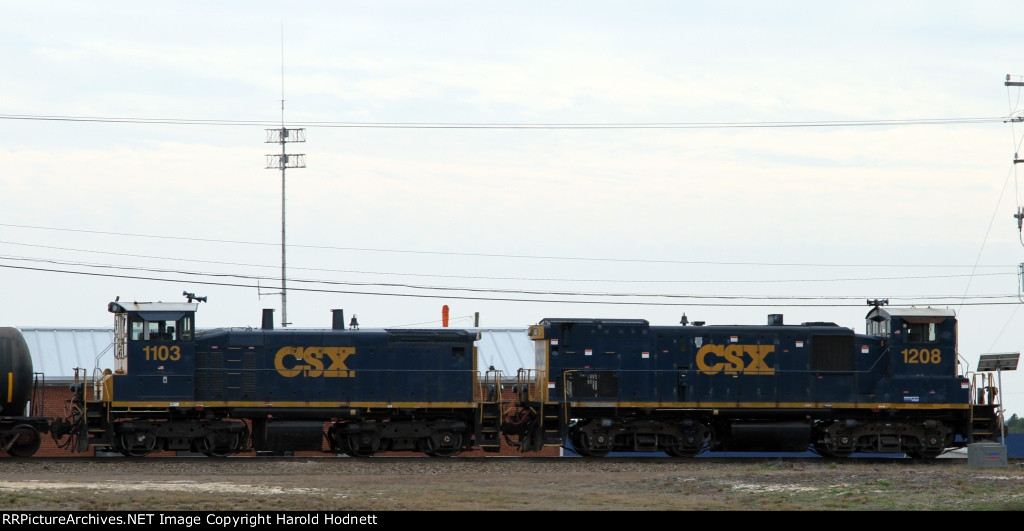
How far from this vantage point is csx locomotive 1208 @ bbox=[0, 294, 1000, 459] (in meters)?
27.5

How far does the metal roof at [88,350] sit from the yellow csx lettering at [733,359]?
952 centimetres

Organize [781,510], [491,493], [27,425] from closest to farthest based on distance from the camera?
[781,510]
[491,493]
[27,425]

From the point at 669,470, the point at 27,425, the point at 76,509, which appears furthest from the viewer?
the point at 27,425

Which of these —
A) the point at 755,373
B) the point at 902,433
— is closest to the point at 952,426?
the point at 902,433

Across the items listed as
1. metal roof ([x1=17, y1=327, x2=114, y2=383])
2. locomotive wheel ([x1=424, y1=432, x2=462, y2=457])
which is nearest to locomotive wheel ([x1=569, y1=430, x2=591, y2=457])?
locomotive wheel ([x1=424, y1=432, x2=462, y2=457])

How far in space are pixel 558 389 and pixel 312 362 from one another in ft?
19.3

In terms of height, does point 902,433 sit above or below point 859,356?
below

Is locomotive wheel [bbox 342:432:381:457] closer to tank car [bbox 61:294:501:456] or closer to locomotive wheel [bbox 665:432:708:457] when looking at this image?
tank car [bbox 61:294:501:456]

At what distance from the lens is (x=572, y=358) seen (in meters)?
28.6

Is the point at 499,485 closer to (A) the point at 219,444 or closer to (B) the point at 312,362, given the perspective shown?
(B) the point at 312,362

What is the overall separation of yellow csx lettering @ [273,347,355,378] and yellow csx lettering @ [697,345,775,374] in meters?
8.48

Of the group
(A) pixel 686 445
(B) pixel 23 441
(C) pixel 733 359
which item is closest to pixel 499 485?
(A) pixel 686 445

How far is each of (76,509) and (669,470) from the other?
12669 millimetres

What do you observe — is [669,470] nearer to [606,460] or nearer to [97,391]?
[606,460]
